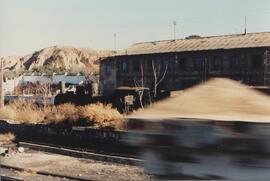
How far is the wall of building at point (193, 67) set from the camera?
39656 mm

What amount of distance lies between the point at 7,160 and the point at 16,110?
57.1 feet

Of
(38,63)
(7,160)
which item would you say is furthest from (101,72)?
(38,63)

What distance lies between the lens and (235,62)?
134 ft

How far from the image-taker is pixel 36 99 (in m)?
43.7

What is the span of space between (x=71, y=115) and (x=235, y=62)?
50.8ft

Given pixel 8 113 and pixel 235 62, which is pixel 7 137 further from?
pixel 235 62

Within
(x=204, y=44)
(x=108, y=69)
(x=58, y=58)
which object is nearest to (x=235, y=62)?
(x=204, y=44)

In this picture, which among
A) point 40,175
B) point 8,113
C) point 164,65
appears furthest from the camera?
point 164,65

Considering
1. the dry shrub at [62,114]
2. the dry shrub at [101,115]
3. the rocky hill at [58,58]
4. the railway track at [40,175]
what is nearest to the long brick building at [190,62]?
the dry shrub at [62,114]

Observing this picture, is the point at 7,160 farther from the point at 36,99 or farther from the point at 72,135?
the point at 36,99

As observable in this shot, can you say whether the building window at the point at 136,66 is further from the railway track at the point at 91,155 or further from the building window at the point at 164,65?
the railway track at the point at 91,155

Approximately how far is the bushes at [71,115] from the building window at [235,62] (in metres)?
13.1

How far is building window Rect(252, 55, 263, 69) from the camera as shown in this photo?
39256 millimetres

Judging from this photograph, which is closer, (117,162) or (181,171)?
(181,171)
